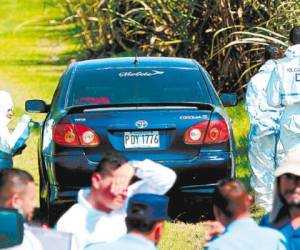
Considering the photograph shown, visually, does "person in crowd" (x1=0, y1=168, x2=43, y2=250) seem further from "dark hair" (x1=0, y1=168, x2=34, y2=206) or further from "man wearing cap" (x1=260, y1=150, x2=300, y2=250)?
"man wearing cap" (x1=260, y1=150, x2=300, y2=250)

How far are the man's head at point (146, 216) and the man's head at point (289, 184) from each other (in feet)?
3.15

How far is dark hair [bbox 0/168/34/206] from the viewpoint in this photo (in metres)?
7.19

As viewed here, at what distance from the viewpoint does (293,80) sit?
12.6m

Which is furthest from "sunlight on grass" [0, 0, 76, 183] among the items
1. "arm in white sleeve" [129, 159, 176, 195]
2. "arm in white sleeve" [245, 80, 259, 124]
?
"arm in white sleeve" [129, 159, 176, 195]

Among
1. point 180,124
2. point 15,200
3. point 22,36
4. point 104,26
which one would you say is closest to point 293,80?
point 180,124

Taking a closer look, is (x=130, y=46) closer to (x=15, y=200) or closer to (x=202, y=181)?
(x=202, y=181)

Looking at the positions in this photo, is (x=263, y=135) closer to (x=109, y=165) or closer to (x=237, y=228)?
(x=109, y=165)

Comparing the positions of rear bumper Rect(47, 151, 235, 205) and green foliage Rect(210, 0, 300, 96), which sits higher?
rear bumper Rect(47, 151, 235, 205)

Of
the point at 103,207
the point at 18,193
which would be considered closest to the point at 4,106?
the point at 103,207

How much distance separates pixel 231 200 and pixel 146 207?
1.72 feet

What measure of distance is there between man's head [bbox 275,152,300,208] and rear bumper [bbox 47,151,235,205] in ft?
14.8

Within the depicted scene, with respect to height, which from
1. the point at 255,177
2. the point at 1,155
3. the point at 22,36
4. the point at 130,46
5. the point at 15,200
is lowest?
the point at 22,36

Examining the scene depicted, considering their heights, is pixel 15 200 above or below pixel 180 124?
above

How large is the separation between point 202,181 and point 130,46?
43.6 feet
